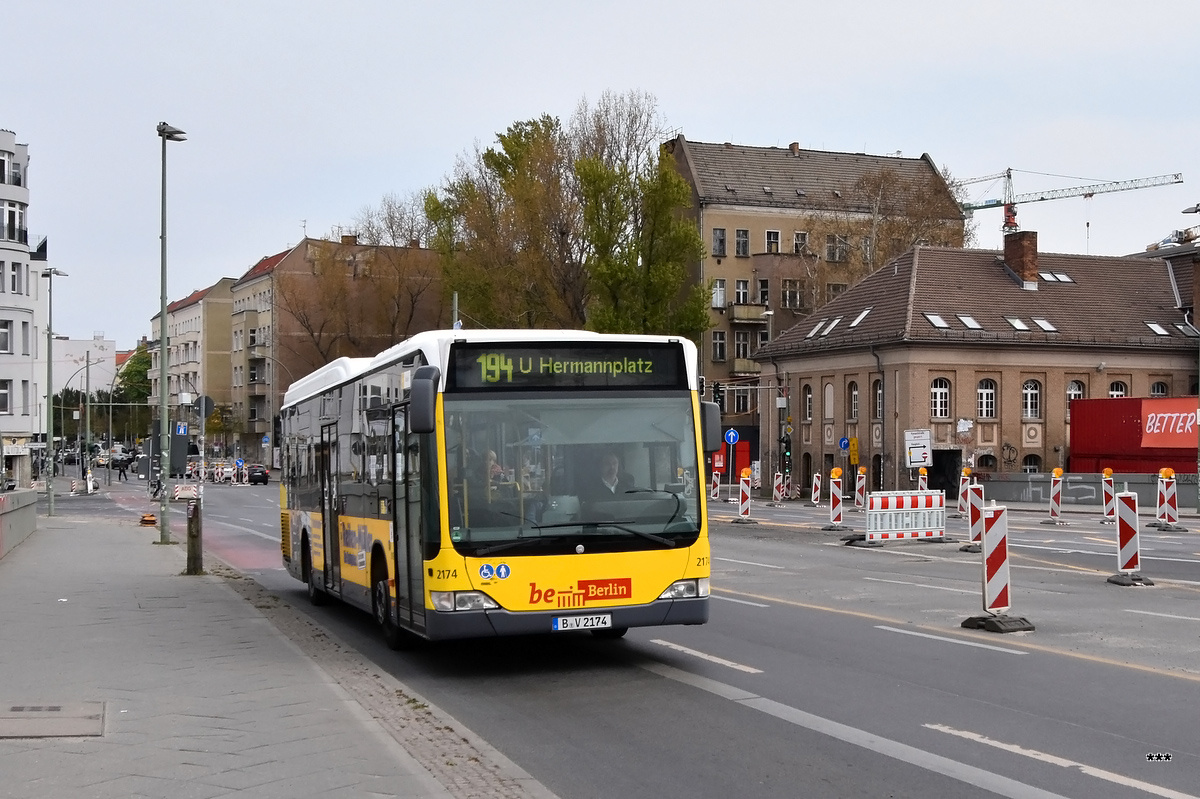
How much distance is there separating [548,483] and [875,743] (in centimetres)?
364

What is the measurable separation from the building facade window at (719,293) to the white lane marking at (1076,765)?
73518mm

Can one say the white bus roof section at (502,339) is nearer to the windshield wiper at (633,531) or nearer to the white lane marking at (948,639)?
the windshield wiper at (633,531)

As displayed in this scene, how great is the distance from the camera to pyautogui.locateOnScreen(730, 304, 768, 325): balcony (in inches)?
3223

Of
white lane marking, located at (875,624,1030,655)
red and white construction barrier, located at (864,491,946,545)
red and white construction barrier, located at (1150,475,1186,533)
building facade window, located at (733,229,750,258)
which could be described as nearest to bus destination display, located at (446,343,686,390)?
white lane marking, located at (875,624,1030,655)

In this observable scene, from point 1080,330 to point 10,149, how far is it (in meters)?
55.6

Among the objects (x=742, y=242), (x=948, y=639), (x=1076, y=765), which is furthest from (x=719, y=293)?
(x=1076, y=765)

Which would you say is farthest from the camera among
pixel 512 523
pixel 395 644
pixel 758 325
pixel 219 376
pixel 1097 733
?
pixel 219 376

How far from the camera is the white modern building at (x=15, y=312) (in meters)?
73.4

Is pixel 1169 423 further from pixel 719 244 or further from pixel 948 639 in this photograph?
pixel 948 639

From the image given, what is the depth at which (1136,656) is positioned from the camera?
12.0 m

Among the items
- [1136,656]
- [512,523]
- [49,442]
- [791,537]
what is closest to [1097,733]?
[1136,656]

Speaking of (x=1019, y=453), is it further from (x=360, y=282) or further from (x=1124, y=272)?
(x=360, y=282)

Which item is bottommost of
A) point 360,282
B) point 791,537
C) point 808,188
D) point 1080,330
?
point 791,537

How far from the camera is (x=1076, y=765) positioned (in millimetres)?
7809
